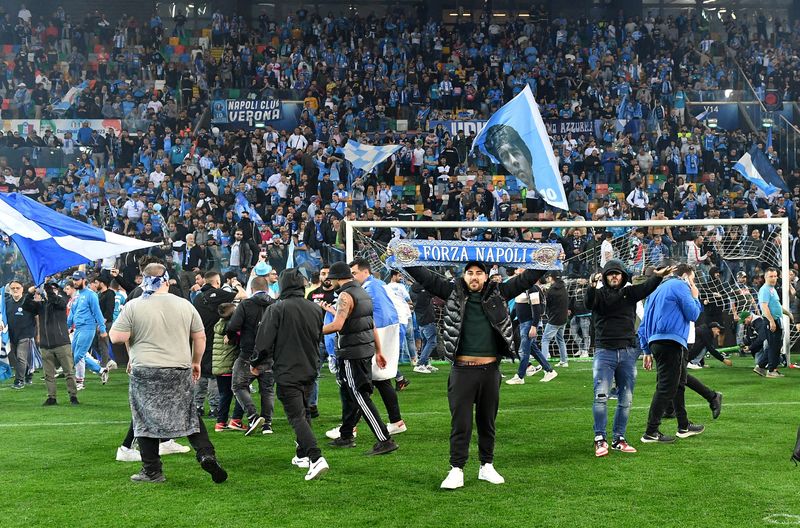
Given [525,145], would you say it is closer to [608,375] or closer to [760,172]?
[608,375]

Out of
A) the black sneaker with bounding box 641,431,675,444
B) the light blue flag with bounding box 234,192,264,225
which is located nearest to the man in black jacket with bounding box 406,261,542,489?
the black sneaker with bounding box 641,431,675,444

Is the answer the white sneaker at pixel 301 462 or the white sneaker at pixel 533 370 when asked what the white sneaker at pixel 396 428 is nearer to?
the white sneaker at pixel 301 462

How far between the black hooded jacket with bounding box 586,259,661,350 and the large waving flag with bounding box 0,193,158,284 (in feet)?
23.6

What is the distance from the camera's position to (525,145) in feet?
57.2

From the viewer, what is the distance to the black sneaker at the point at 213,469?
9.04 meters

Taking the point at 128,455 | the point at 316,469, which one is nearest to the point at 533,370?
the point at 128,455

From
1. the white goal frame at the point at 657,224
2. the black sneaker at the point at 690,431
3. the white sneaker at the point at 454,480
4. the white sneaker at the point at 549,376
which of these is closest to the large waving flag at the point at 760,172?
the white goal frame at the point at 657,224

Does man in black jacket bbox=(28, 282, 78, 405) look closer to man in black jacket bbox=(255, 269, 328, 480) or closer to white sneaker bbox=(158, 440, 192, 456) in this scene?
white sneaker bbox=(158, 440, 192, 456)

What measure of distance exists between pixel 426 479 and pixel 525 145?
911 centimetres

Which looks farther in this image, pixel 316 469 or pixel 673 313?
pixel 673 313

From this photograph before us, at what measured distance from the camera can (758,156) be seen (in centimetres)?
2812

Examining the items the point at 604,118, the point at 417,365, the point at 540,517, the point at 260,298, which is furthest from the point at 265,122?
the point at 540,517

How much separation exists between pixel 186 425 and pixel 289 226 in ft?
56.2

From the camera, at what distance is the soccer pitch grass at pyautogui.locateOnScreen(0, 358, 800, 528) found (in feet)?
26.2
